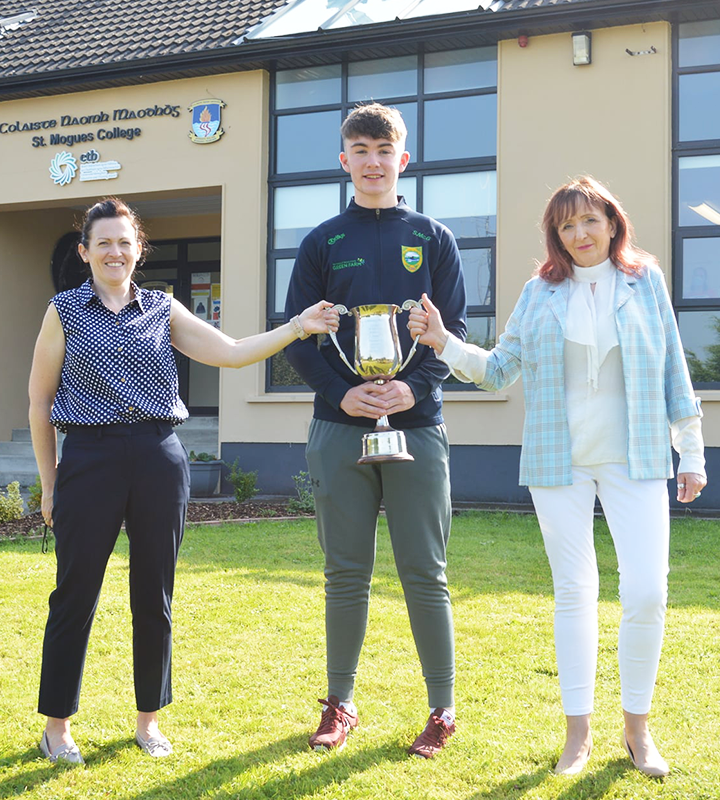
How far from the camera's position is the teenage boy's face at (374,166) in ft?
11.2

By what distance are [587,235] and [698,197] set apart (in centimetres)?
796

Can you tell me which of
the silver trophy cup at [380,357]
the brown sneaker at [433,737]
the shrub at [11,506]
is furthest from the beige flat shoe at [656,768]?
the shrub at [11,506]

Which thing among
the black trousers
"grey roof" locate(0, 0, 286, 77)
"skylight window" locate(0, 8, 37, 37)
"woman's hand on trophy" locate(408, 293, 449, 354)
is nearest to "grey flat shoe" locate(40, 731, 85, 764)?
the black trousers

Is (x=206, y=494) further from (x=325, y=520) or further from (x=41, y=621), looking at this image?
(x=325, y=520)

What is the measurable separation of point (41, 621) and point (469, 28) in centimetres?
853

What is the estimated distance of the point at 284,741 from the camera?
3525 mm

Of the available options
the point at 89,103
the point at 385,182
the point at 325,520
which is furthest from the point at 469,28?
the point at 325,520

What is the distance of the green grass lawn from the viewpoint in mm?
3125

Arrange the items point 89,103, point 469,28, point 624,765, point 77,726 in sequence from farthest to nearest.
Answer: point 89,103 → point 469,28 → point 77,726 → point 624,765

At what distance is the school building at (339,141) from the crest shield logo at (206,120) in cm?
3

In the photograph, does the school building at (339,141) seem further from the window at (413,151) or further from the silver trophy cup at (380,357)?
the silver trophy cup at (380,357)

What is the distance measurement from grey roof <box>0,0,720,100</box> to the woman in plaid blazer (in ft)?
26.6

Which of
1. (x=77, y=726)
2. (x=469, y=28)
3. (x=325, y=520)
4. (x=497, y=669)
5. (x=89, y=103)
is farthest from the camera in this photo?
(x=89, y=103)

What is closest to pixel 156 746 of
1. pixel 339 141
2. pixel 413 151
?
pixel 413 151
